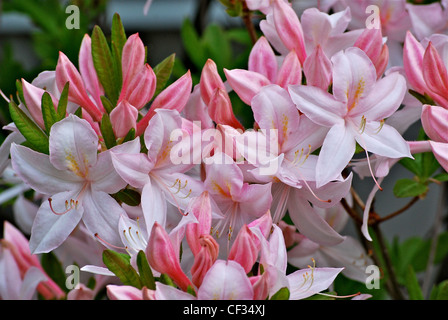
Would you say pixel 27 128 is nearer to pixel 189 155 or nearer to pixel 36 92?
pixel 36 92

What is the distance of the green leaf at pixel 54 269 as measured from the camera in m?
0.90

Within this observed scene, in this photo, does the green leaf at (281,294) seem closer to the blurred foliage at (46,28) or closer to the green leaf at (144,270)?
the green leaf at (144,270)

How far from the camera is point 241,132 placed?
2.24 ft

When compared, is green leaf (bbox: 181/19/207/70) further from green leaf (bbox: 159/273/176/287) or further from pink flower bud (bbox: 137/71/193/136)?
green leaf (bbox: 159/273/176/287)

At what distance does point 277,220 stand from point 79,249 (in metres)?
0.30

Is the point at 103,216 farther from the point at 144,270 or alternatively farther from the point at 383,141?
the point at 383,141

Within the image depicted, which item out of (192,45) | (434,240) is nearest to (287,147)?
(434,240)

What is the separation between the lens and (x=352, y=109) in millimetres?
686

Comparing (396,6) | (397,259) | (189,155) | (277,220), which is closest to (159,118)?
(189,155)

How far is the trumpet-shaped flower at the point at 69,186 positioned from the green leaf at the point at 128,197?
0.08 ft

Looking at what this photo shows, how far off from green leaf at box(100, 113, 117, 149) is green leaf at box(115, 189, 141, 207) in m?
0.05

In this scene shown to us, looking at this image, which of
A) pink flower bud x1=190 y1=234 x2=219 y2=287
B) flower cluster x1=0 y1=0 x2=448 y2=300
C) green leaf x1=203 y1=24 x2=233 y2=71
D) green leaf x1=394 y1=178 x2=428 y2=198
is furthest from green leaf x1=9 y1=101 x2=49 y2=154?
green leaf x1=203 y1=24 x2=233 y2=71
